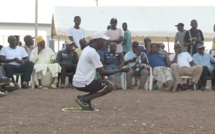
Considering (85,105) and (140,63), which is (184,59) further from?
(85,105)

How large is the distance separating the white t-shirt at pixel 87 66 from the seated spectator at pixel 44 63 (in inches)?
189

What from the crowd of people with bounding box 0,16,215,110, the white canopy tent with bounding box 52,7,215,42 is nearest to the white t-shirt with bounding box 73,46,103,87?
the crowd of people with bounding box 0,16,215,110

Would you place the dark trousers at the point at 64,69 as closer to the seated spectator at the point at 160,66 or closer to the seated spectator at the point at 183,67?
the seated spectator at the point at 160,66

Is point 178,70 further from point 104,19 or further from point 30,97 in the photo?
point 104,19

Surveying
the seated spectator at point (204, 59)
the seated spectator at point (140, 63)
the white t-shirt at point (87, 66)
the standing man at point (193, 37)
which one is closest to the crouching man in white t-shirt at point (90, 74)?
the white t-shirt at point (87, 66)

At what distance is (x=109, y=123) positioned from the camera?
8.14m

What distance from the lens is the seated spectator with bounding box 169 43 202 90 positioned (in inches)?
562

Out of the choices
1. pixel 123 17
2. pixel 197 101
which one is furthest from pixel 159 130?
pixel 123 17

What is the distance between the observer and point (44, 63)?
582 inches

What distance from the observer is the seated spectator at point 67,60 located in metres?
14.7

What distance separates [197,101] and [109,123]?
398 cm

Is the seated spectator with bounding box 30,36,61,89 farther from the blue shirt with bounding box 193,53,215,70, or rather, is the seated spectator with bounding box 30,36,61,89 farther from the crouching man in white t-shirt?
the crouching man in white t-shirt

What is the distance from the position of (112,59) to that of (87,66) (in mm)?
5013

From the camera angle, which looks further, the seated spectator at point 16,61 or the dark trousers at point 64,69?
the dark trousers at point 64,69
